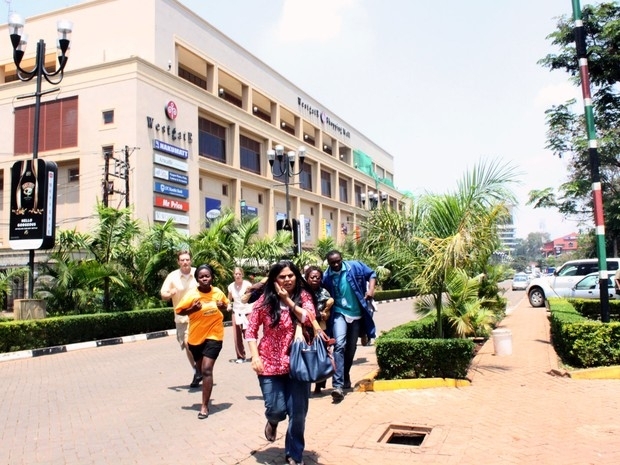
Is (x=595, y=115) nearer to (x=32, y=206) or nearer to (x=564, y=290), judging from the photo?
(x=564, y=290)

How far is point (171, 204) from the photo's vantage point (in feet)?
95.1

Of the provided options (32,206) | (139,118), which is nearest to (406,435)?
(32,206)

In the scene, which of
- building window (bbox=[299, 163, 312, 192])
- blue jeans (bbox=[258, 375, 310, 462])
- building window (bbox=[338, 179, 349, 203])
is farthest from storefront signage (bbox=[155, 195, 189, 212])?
building window (bbox=[338, 179, 349, 203])

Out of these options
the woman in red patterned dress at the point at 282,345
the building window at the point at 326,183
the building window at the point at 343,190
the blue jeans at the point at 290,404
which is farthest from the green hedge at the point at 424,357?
the building window at the point at 343,190

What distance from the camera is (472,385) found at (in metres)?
6.98

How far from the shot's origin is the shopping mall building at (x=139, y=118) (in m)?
27.4

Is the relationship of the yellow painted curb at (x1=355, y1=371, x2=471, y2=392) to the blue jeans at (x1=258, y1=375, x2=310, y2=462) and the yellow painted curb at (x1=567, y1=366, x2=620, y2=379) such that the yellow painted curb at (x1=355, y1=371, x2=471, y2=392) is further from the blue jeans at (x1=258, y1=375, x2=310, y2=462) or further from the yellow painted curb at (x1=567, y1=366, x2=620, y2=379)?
the blue jeans at (x1=258, y1=375, x2=310, y2=462)

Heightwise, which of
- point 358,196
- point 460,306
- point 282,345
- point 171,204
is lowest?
point 460,306

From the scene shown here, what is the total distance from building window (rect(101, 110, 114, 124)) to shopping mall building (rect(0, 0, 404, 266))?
0.05 metres

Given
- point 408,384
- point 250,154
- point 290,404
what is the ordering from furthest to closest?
1. point 250,154
2. point 408,384
3. point 290,404

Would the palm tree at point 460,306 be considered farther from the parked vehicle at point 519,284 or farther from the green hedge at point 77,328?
the parked vehicle at point 519,284

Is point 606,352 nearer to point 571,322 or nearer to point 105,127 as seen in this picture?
point 571,322

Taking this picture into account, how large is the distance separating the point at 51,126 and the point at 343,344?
2737cm

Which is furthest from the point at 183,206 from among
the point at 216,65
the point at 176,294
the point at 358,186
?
the point at 358,186
